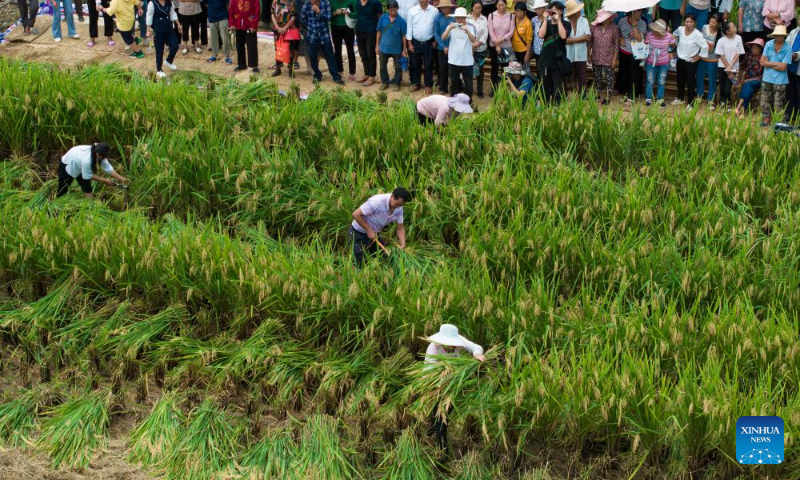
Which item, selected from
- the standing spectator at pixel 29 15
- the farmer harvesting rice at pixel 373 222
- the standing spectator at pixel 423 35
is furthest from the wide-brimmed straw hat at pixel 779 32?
the standing spectator at pixel 29 15

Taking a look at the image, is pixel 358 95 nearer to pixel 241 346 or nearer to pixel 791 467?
pixel 241 346

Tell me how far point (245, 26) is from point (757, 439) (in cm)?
1092

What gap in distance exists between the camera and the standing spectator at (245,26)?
54.9 feet

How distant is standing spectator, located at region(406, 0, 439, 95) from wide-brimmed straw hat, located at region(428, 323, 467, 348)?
7.24 metres

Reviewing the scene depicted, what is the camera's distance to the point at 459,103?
1336 centimetres

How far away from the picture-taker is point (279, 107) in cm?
1420

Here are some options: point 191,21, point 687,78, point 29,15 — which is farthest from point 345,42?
point 29,15

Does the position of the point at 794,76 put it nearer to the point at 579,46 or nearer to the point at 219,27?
the point at 579,46

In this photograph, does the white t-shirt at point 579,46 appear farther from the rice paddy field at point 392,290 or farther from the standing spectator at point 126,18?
the standing spectator at point 126,18

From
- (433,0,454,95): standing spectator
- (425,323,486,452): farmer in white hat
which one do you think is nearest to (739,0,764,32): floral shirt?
(433,0,454,95): standing spectator

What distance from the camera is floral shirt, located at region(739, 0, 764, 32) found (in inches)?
582

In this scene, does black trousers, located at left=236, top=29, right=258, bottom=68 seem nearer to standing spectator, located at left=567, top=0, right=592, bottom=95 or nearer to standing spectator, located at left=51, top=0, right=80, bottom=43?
standing spectator, located at left=51, top=0, right=80, bottom=43

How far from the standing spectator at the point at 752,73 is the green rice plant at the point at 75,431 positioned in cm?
877

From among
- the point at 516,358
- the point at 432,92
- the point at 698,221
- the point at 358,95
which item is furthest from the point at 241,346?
the point at 432,92
